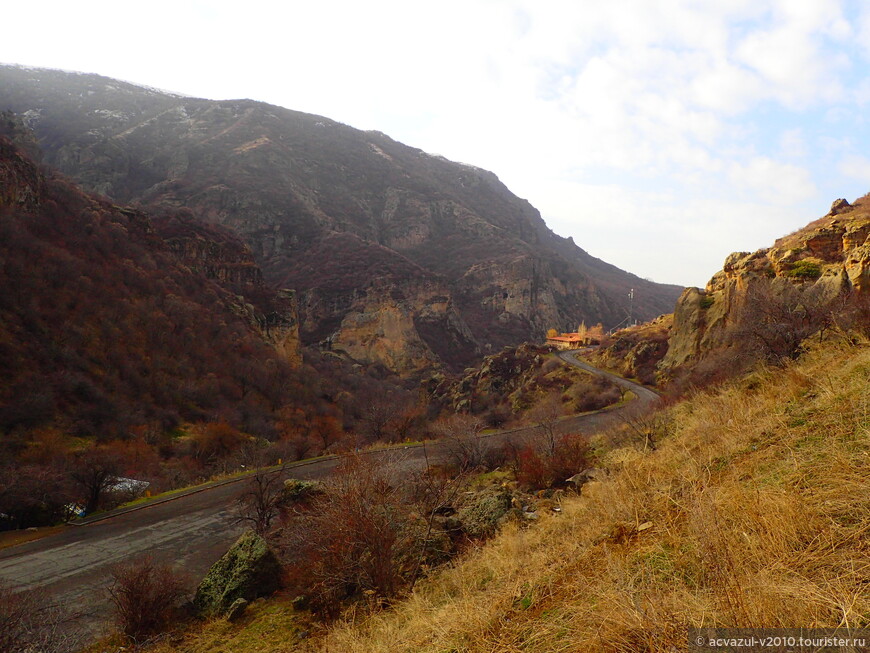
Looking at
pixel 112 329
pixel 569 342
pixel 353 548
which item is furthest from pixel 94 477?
pixel 569 342

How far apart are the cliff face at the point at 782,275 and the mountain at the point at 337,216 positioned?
49.4 m

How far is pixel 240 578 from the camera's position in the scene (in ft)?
25.1

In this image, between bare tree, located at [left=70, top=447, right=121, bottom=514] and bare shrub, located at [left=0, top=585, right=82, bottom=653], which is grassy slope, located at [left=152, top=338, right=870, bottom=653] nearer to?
bare shrub, located at [left=0, top=585, right=82, bottom=653]

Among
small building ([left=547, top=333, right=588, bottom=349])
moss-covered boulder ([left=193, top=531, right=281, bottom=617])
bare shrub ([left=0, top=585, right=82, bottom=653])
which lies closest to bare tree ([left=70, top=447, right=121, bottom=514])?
bare shrub ([left=0, top=585, right=82, bottom=653])

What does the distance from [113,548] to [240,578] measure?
5902 mm

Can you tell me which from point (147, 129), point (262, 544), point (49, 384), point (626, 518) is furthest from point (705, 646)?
point (147, 129)

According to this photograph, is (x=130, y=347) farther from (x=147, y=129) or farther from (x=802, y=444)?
(x=147, y=129)

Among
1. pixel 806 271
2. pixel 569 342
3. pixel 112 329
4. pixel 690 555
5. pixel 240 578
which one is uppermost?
pixel 806 271

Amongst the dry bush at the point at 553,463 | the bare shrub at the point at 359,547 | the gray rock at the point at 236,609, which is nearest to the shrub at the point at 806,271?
the dry bush at the point at 553,463

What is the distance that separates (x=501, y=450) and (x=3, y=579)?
1351cm

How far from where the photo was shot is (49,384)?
80.1 ft

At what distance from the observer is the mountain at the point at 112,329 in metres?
25.3

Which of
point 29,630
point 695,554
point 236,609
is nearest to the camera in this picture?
point 695,554

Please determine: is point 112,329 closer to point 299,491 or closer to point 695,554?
point 299,491
